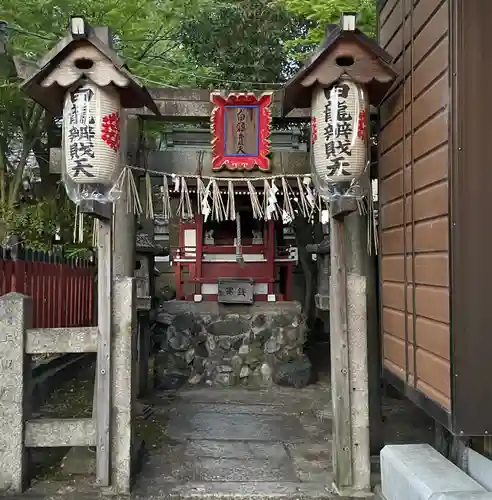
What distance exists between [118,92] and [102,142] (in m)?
0.58

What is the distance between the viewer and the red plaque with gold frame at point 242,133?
6762 mm

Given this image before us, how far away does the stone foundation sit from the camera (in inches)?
442

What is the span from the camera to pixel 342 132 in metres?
4.91

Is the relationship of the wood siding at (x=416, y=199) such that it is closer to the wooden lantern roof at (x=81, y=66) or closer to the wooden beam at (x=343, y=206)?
the wooden beam at (x=343, y=206)

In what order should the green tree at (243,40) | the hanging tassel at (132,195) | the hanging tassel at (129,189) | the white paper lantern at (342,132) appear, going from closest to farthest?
the white paper lantern at (342,132)
the hanging tassel at (129,189)
the hanging tassel at (132,195)
the green tree at (243,40)

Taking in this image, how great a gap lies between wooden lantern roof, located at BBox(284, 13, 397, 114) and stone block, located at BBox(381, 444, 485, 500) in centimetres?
310

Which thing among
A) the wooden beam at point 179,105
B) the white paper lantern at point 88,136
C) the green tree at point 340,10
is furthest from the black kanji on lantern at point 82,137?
the green tree at point 340,10

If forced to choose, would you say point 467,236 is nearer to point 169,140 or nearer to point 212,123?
point 212,123

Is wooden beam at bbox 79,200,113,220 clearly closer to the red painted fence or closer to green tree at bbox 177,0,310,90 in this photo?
the red painted fence

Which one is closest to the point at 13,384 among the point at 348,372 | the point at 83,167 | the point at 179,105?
the point at 83,167

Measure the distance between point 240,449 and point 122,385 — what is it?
212cm

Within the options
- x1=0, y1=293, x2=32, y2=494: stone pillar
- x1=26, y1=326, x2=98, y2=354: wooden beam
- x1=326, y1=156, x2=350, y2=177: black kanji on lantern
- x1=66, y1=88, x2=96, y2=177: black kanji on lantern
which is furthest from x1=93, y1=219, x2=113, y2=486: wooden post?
x1=326, y1=156, x2=350, y2=177: black kanji on lantern

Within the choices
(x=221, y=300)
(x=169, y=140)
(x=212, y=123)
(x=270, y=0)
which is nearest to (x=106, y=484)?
(x=212, y=123)

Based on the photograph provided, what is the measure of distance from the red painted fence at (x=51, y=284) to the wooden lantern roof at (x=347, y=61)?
4.19m
